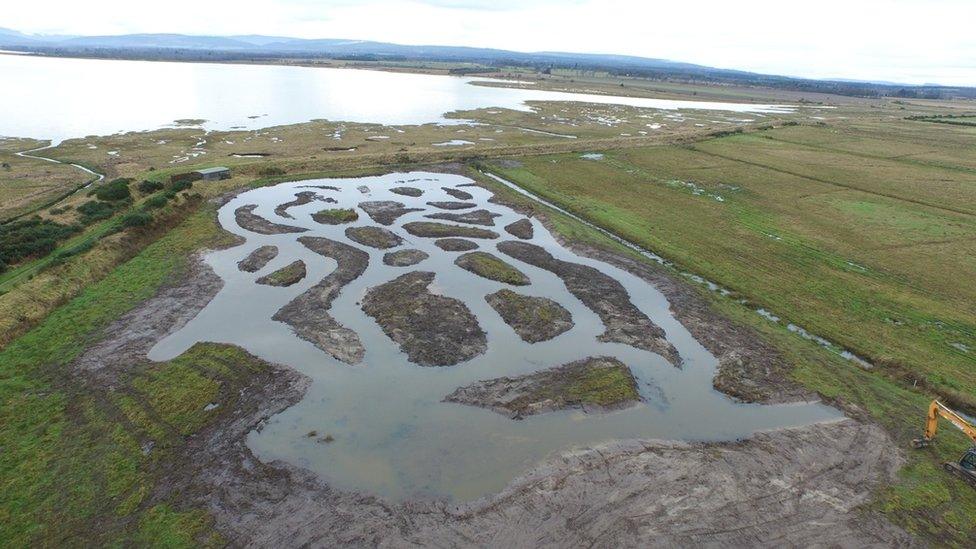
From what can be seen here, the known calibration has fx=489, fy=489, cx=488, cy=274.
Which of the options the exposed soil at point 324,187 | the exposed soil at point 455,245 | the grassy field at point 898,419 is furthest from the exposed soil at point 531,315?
the exposed soil at point 324,187

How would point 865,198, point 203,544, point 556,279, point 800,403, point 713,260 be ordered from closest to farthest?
point 203,544 < point 800,403 < point 556,279 < point 713,260 < point 865,198

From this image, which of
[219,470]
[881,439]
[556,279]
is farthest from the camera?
[556,279]

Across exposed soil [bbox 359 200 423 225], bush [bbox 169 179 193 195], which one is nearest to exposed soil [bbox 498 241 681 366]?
exposed soil [bbox 359 200 423 225]

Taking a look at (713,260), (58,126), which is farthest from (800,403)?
(58,126)

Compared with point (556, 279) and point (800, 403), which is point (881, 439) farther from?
point (556, 279)

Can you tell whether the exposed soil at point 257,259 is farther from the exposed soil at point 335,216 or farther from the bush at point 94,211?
the bush at point 94,211

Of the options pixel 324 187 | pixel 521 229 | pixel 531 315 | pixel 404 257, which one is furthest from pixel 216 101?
pixel 531 315

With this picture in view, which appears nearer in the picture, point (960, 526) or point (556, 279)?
point (960, 526)

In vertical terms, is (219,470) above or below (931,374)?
below
